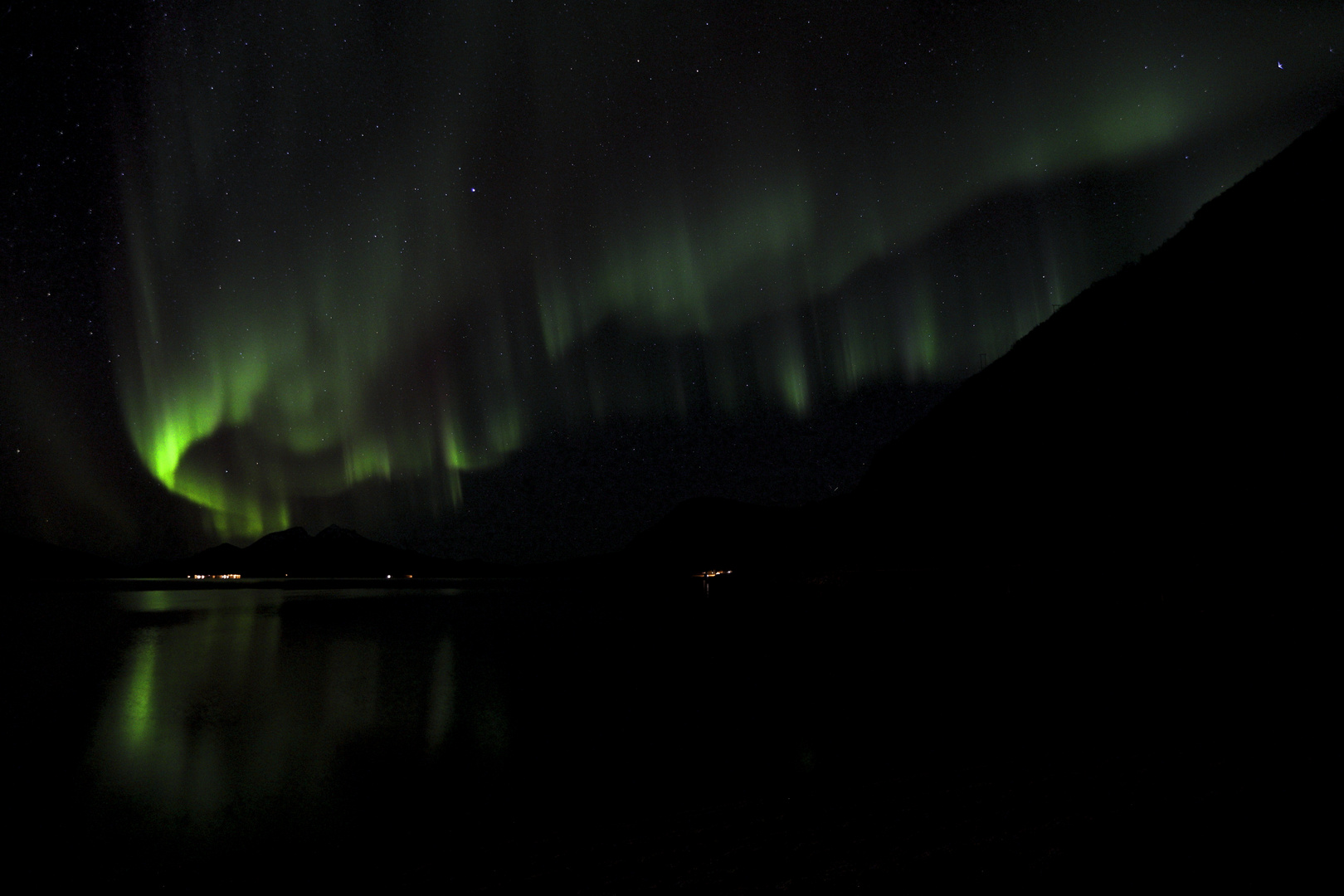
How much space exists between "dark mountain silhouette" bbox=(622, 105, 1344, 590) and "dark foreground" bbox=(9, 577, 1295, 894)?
3217mm

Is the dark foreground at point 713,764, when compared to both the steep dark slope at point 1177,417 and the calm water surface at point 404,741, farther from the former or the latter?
the steep dark slope at point 1177,417

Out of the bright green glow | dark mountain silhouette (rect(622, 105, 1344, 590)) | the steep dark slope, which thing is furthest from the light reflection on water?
the steep dark slope

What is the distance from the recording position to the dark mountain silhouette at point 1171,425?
749 inches

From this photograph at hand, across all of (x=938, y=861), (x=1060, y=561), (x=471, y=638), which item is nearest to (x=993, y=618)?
(x=1060, y=561)

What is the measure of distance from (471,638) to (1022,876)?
3270 cm

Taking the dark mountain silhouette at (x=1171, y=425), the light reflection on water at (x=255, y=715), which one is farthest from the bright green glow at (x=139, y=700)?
the dark mountain silhouette at (x=1171, y=425)

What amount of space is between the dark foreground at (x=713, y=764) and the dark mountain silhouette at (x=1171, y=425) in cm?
322

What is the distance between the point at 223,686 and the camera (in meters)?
20.6

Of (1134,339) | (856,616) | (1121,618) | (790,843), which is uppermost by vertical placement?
(1134,339)

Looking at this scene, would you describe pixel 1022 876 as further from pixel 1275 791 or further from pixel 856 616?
pixel 856 616

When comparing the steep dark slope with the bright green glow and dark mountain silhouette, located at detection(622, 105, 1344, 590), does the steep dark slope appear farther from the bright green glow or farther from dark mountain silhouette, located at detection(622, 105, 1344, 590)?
the bright green glow

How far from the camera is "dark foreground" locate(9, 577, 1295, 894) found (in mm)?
5301

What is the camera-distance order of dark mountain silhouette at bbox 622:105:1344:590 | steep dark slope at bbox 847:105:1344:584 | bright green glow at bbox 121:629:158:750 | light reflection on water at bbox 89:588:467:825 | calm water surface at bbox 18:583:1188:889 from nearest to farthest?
calm water surface at bbox 18:583:1188:889 < light reflection on water at bbox 89:588:467:825 < bright green glow at bbox 121:629:158:750 < dark mountain silhouette at bbox 622:105:1344:590 < steep dark slope at bbox 847:105:1344:584

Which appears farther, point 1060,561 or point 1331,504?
point 1060,561
